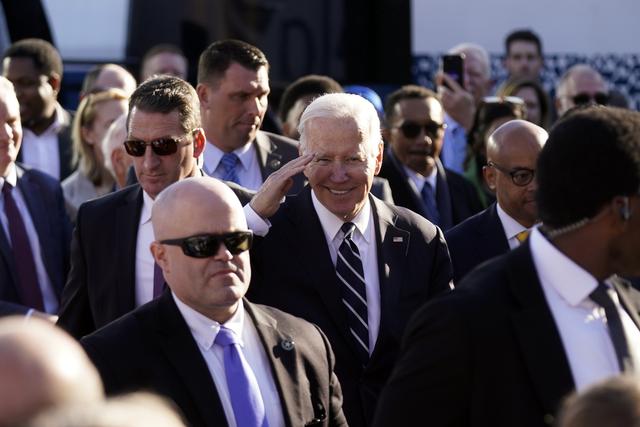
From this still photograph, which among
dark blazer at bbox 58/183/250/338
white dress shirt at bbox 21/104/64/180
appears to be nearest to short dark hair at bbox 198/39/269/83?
dark blazer at bbox 58/183/250/338

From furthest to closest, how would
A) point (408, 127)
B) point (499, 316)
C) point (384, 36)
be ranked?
point (384, 36) < point (408, 127) < point (499, 316)

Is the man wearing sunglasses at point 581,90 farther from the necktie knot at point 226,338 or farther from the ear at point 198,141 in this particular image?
the necktie knot at point 226,338

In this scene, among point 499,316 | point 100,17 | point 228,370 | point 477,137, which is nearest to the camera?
point 499,316

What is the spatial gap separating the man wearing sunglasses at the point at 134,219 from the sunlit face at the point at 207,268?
995 millimetres

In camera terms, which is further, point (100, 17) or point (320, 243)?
point (100, 17)

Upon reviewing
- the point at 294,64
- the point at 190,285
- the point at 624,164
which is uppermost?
the point at 624,164

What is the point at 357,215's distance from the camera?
5312mm

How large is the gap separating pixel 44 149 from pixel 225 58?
2.18m

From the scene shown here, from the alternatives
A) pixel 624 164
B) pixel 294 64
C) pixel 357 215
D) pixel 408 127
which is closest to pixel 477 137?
pixel 408 127

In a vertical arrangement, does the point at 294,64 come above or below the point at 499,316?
below

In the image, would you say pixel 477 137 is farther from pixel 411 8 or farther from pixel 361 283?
pixel 411 8

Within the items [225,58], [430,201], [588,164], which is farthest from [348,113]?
[430,201]

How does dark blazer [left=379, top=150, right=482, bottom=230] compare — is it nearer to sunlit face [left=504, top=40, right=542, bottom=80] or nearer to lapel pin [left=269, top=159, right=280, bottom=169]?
lapel pin [left=269, top=159, right=280, bottom=169]

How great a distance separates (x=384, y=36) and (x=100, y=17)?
2576 millimetres
